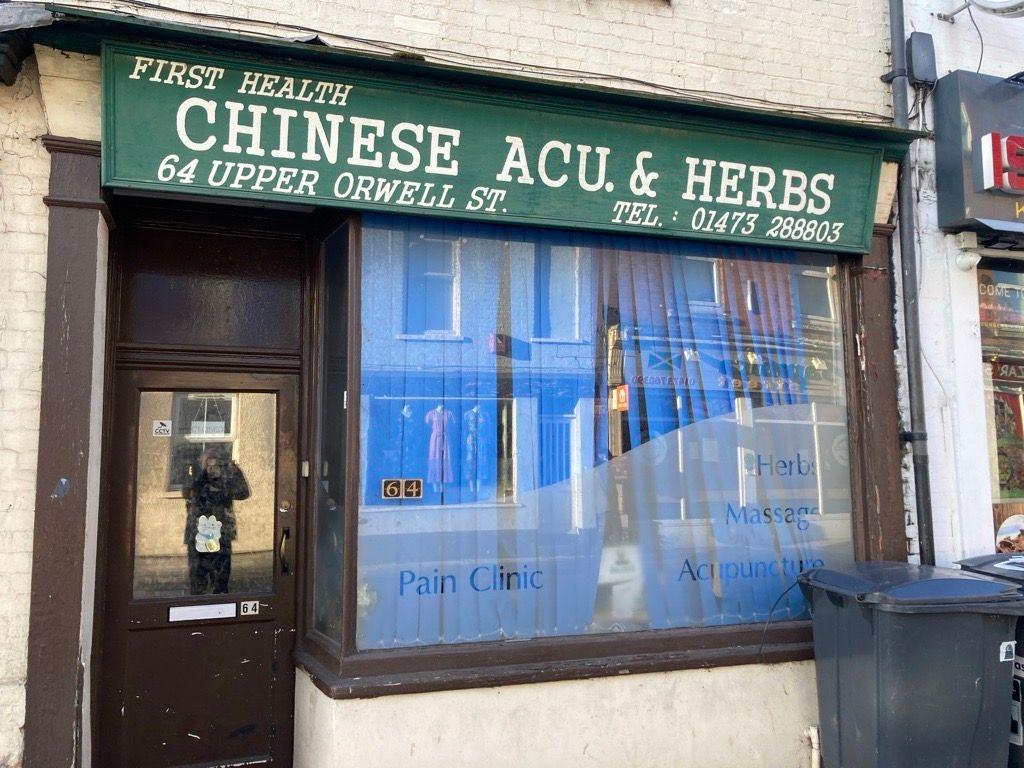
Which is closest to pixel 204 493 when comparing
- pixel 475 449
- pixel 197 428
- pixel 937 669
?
pixel 197 428

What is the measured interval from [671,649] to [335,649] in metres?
1.86

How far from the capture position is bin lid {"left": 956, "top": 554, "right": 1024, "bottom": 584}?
477cm

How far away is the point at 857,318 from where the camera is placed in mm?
5617

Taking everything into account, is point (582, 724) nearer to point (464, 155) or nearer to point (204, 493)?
point (204, 493)

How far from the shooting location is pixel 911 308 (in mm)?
5633

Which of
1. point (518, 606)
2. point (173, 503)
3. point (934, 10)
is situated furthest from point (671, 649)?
point (934, 10)

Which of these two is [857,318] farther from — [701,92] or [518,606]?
[518,606]

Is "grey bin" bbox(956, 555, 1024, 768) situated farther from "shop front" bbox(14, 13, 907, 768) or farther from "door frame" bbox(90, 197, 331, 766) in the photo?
"door frame" bbox(90, 197, 331, 766)

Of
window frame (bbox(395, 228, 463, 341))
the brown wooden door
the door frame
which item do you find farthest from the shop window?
the brown wooden door

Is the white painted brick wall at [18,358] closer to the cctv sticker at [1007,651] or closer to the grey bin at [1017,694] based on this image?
the cctv sticker at [1007,651]

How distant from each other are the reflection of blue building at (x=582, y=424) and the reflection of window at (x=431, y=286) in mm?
11

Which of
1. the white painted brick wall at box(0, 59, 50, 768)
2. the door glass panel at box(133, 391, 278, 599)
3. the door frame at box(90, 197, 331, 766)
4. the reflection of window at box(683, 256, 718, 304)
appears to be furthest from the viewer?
the reflection of window at box(683, 256, 718, 304)


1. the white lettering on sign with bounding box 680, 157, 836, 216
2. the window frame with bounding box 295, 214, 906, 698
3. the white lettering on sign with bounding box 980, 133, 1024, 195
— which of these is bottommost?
the window frame with bounding box 295, 214, 906, 698

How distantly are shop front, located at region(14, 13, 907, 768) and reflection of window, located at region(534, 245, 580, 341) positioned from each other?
0.02 meters
